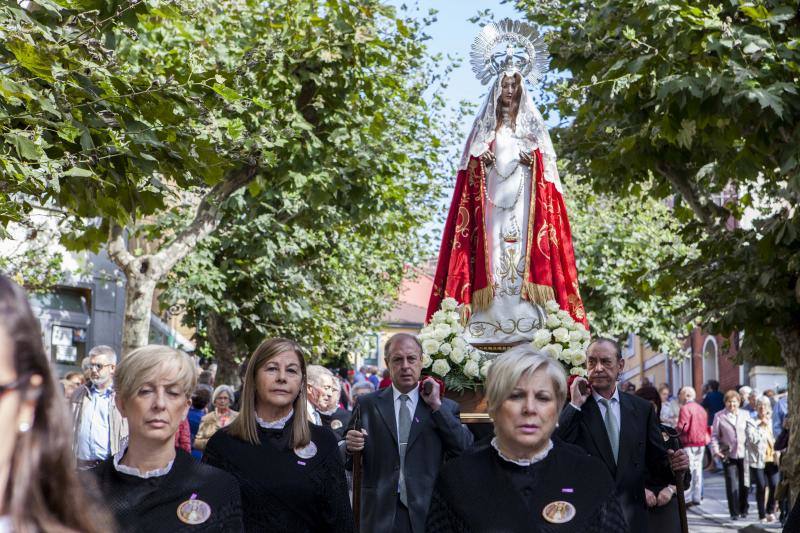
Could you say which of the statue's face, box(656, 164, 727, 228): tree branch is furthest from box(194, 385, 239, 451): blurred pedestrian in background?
box(656, 164, 727, 228): tree branch

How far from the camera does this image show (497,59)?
12.4 meters

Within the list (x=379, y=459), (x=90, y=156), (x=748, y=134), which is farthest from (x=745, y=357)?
(x=90, y=156)

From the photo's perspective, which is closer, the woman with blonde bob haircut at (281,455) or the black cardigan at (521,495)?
the black cardigan at (521,495)

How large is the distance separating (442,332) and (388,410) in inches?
82.0

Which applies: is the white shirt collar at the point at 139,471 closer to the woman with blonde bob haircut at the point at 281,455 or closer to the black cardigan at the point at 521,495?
the black cardigan at the point at 521,495

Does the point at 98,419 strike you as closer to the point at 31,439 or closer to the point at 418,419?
the point at 418,419

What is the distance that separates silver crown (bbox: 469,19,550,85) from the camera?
1232 centimetres

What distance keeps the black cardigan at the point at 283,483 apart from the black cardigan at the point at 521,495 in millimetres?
1328

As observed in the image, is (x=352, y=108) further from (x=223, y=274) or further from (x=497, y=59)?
(x=223, y=274)

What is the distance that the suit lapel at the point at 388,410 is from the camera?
312 inches

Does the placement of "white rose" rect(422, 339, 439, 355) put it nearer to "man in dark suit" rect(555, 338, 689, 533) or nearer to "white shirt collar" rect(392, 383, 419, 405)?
"white shirt collar" rect(392, 383, 419, 405)

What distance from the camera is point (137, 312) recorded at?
15.7 metres

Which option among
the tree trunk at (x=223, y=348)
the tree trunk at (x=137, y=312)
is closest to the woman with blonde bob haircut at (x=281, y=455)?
the tree trunk at (x=137, y=312)

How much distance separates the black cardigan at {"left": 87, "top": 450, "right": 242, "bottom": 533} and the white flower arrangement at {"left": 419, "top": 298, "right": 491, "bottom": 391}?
5.09 meters
